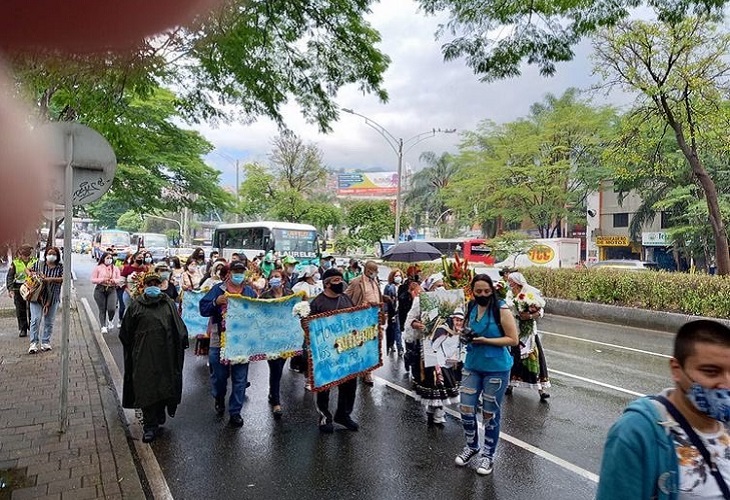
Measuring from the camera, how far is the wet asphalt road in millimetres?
3871

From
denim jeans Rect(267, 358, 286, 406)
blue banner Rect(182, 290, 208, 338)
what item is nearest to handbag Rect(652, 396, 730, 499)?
denim jeans Rect(267, 358, 286, 406)

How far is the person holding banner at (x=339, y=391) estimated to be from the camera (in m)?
5.10

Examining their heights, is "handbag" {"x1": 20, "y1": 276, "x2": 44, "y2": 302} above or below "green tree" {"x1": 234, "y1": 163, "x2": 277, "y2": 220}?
below

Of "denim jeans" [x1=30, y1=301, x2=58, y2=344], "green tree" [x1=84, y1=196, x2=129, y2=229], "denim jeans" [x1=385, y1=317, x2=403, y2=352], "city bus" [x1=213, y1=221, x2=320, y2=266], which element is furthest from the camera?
"city bus" [x1=213, y1=221, x2=320, y2=266]

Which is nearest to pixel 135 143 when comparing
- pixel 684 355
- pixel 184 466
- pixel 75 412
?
pixel 75 412

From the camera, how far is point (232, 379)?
5.30m

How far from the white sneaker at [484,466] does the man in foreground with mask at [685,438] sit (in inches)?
95.2

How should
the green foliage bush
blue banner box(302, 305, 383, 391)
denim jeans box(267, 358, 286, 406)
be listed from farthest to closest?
1. the green foliage bush
2. denim jeans box(267, 358, 286, 406)
3. blue banner box(302, 305, 383, 391)

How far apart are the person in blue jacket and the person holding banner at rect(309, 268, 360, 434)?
823mm

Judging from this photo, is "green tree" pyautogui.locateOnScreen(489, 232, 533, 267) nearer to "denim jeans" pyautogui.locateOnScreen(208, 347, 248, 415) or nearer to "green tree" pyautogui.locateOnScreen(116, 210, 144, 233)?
"denim jeans" pyautogui.locateOnScreen(208, 347, 248, 415)

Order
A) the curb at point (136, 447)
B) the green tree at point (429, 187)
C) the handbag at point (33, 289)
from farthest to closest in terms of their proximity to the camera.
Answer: the green tree at point (429, 187) → the handbag at point (33, 289) → the curb at point (136, 447)

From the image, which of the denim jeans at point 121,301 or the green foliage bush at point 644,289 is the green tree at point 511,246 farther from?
the denim jeans at point 121,301

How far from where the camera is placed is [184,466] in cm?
419

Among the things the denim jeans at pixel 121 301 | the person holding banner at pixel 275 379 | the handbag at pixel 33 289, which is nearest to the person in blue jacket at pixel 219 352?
the person holding banner at pixel 275 379
